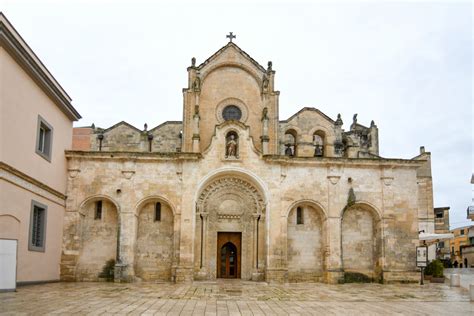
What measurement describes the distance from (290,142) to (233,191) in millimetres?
9972

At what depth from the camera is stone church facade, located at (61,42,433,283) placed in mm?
26141

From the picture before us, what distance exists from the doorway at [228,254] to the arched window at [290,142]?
9.38m

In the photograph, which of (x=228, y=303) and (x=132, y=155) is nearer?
(x=228, y=303)

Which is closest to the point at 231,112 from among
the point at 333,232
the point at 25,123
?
the point at 333,232

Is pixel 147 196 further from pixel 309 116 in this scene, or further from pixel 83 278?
pixel 309 116

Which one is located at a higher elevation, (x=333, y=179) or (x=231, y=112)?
(x=231, y=112)

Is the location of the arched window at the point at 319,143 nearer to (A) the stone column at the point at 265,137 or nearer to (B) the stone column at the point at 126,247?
(A) the stone column at the point at 265,137

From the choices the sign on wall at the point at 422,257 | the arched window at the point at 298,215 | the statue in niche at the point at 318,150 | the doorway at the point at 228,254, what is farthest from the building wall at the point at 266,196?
the statue in niche at the point at 318,150

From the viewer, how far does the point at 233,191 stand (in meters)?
28.0

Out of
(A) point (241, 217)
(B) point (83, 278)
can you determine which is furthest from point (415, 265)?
(B) point (83, 278)

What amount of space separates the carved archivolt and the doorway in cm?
189

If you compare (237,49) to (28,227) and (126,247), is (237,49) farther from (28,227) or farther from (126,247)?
(28,227)

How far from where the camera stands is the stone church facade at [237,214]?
26.1 meters

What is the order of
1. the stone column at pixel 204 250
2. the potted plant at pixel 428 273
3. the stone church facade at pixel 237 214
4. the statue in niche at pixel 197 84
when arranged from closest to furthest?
the stone church facade at pixel 237 214, the stone column at pixel 204 250, the potted plant at pixel 428 273, the statue in niche at pixel 197 84
